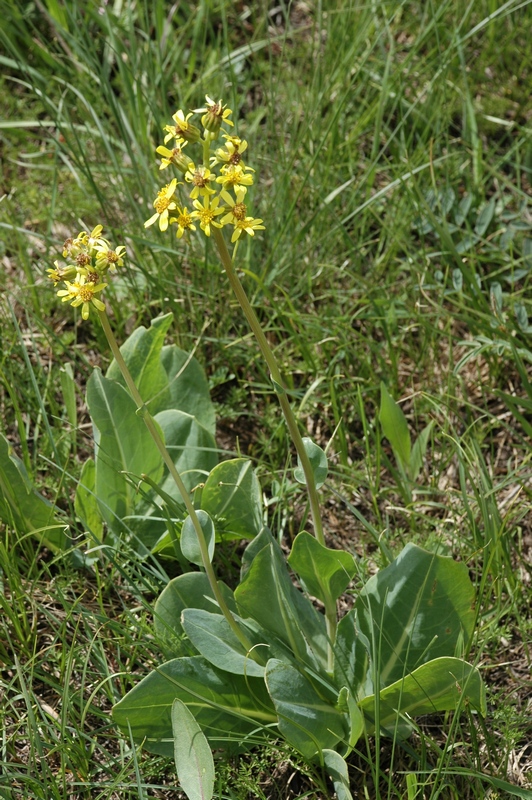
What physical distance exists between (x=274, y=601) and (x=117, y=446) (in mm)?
728

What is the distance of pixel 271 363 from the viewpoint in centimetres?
161

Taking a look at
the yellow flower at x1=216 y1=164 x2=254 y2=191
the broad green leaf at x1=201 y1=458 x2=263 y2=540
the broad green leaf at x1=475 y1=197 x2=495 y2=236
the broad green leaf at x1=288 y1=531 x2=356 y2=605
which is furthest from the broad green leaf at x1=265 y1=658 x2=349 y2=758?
the broad green leaf at x1=475 y1=197 x2=495 y2=236

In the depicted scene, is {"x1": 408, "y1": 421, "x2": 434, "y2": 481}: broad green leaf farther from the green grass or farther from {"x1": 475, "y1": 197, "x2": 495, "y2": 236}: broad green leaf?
{"x1": 475, "y1": 197, "x2": 495, "y2": 236}: broad green leaf

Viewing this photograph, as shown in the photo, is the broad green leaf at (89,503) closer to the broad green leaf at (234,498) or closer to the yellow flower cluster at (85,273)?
the broad green leaf at (234,498)

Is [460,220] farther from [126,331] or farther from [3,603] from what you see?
[3,603]

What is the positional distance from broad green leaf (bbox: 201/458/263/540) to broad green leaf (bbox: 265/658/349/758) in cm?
49

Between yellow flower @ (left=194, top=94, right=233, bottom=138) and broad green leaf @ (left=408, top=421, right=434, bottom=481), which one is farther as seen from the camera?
broad green leaf @ (left=408, top=421, right=434, bottom=481)

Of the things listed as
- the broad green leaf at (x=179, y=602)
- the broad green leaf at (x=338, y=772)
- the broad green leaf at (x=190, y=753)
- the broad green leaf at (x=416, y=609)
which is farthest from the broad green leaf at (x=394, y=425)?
the broad green leaf at (x=190, y=753)

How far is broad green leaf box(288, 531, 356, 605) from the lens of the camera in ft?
6.01

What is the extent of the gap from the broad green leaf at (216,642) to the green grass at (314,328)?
20 cm

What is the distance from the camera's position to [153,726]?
74.9 inches

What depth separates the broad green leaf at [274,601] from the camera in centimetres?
185

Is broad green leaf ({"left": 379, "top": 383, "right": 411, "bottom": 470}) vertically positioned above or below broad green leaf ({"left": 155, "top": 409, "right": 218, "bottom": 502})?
below

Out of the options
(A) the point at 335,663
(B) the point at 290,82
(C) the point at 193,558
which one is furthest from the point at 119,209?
(A) the point at 335,663
